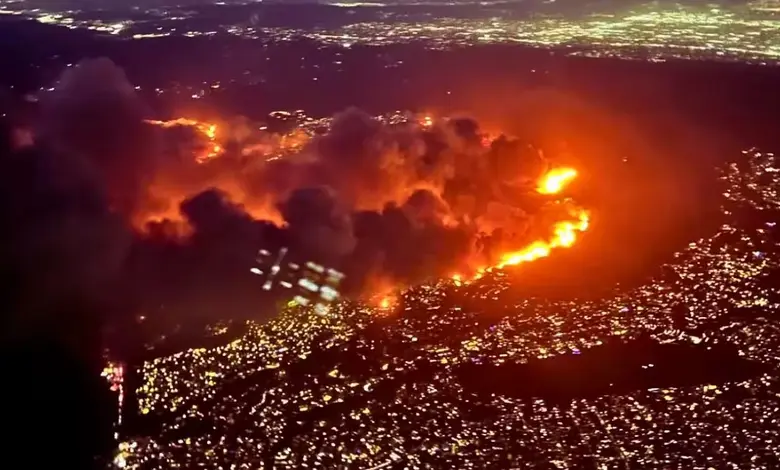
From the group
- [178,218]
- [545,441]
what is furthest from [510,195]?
[545,441]

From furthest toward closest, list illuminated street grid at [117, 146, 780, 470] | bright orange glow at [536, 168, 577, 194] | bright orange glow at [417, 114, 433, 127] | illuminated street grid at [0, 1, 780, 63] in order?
1. illuminated street grid at [0, 1, 780, 63]
2. bright orange glow at [417, 114, 433, 127]
3. bright orange glow at [536, 168, 577, 194]
4. illuminated street grid at [117, 146, 780, 470]

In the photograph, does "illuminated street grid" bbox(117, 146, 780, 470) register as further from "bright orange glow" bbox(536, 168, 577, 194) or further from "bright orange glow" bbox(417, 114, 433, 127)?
"bright orange glow" bbox(417, 114, 433, 127)

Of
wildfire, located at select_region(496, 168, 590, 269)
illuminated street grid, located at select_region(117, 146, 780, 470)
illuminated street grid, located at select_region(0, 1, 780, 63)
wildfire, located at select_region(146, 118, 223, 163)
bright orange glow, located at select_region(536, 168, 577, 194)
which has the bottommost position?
illuminated street grid, located at select_region(0, 1, 780, 63)

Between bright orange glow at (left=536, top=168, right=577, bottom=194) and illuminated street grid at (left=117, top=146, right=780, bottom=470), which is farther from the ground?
illuminated street grid at (left=117, top=146, right=780, bottom=470)

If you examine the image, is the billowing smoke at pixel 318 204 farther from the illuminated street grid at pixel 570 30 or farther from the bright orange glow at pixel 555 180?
the illuminated street grid at pixel 570 30

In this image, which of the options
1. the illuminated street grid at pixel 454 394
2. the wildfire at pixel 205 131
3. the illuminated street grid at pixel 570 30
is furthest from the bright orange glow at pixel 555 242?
the illuminated street grid at pixel 570 30

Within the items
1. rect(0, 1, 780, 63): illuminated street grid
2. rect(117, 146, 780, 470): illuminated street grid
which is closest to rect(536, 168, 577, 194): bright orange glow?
rect(117, 146, 780, 470): illuminated street grid
